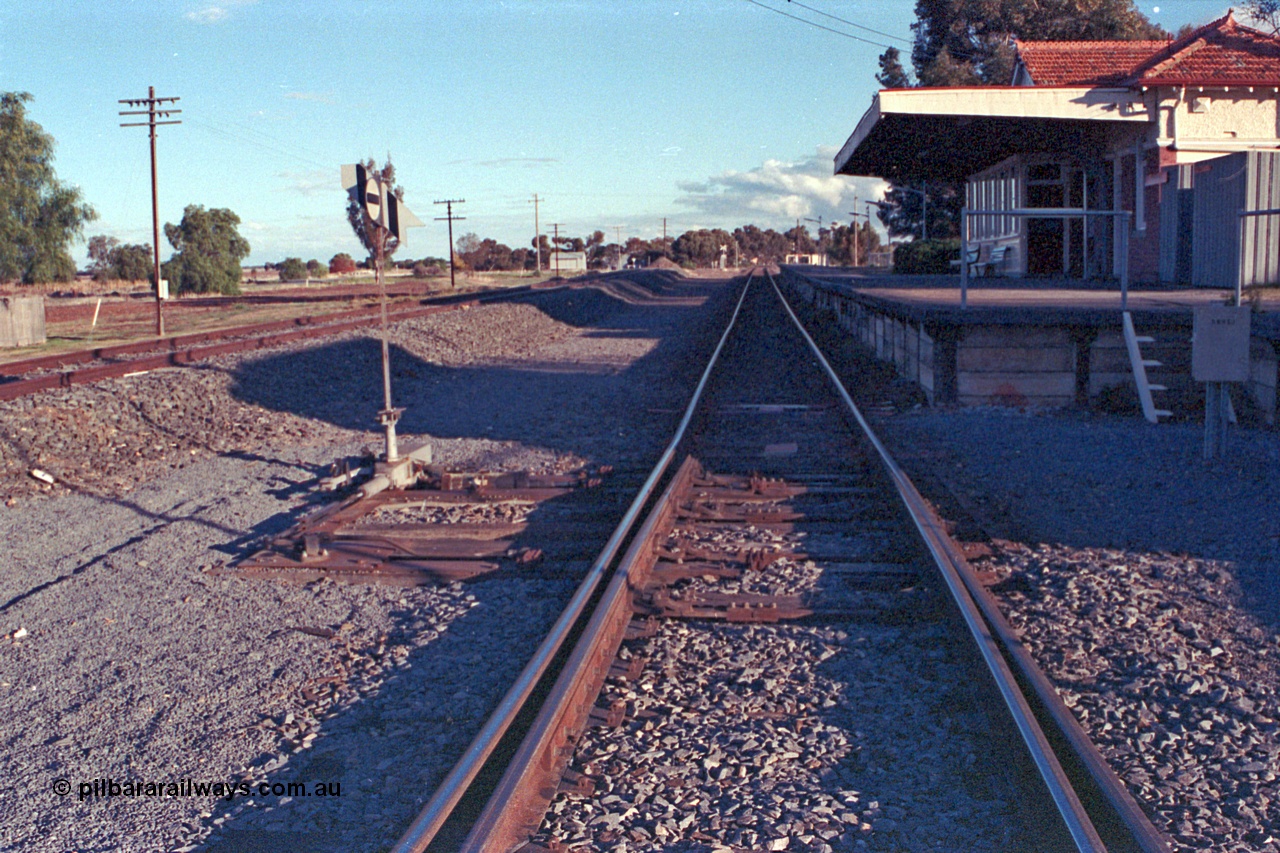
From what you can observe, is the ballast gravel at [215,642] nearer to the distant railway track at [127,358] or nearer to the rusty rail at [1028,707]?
the distant railway track at [127,358]

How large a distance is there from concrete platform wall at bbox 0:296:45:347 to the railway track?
25.1 m

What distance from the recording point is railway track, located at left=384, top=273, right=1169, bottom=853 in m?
3.32

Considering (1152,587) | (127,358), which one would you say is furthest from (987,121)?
(1152,587)

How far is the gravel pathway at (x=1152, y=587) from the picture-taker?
368 centimetres

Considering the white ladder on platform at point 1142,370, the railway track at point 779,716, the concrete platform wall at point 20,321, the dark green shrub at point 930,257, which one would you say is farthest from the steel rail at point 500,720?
the dark green shrub at point 930,257

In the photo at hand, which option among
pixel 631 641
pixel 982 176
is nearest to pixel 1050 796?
pixel 631 641

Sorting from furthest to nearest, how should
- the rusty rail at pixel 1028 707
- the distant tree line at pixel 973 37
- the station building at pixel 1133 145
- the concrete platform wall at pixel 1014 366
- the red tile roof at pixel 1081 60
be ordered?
the distant tree line at pixel 973 37, the red tile roof at pixel 1081 60, the station building at pixel 1133 145, the concrete platform wall at pixel 1014 366, the rusty rail at pixel 1028 707

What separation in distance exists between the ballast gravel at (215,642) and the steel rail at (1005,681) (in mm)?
1885

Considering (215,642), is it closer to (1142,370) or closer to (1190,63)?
(1142,370)

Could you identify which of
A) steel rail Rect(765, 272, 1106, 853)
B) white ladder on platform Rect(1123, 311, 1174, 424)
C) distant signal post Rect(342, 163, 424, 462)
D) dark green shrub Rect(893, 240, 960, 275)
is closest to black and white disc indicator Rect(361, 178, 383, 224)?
distant signal post Rect(342, 163, 424, 462)

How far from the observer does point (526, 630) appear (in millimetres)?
5223

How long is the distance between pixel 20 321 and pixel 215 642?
25811mm

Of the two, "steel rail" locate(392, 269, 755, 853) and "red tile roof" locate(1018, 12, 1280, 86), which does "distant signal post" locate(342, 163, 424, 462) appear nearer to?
"steel rail" locate(392, 269, 755, 853)

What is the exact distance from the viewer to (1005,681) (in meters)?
4.04
